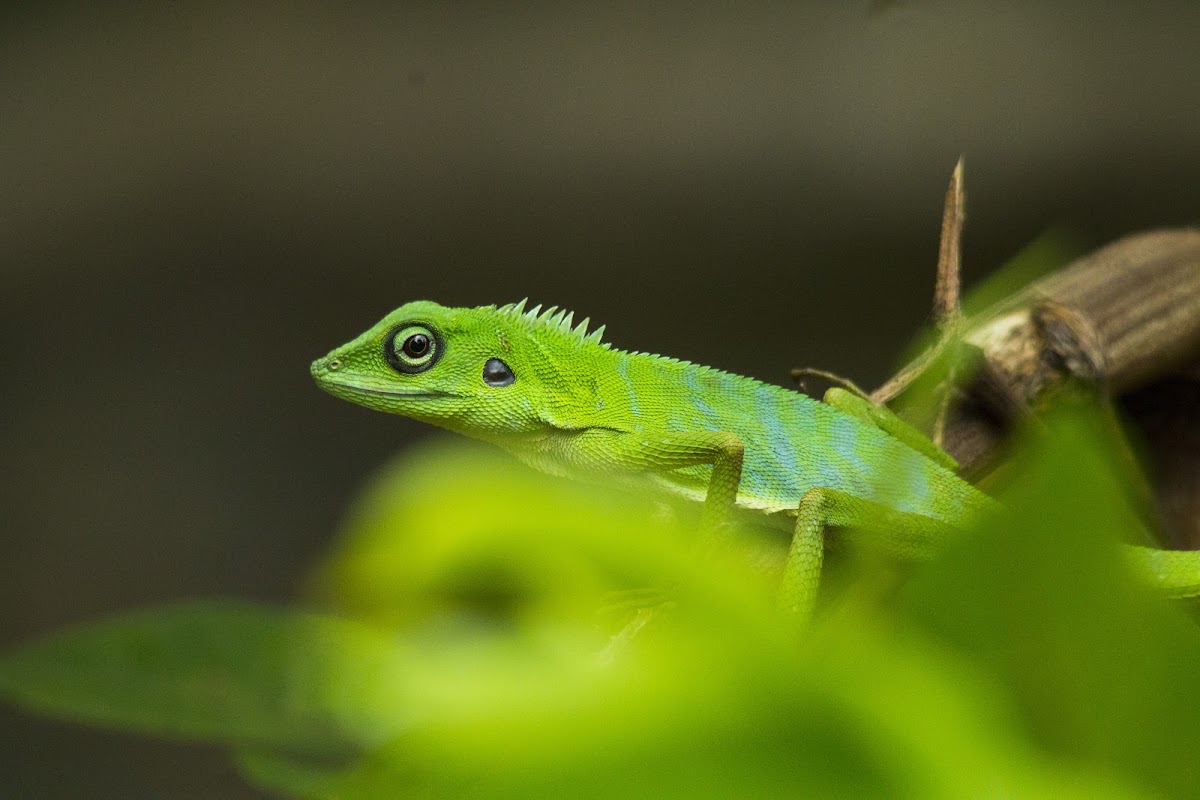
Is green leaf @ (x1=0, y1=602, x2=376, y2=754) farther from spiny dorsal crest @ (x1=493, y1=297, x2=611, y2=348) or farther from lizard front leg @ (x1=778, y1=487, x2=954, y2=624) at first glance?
spiny dorsal crest @ (x1=493, y1=297, x2=611, y2=348)

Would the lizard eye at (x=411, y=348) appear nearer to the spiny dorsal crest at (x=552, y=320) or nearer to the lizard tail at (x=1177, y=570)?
the spiny dorsal crest at (x=552, y=320)

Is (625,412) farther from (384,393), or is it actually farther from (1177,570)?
(1177,570)

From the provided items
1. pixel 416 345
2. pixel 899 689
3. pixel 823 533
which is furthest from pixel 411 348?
pixel 899 689

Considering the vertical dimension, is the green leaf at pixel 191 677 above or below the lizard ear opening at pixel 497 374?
below

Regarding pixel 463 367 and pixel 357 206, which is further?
pixel 357 206

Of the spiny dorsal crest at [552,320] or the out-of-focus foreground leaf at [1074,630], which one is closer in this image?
the out-of-focus foreground leaf at [1074,630]

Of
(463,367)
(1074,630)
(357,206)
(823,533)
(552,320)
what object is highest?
(357,206)

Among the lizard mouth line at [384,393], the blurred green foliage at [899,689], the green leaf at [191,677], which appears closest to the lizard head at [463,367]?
the lizard mouth line at [384,393]

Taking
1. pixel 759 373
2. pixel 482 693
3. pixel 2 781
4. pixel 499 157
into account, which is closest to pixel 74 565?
pixel 2 781

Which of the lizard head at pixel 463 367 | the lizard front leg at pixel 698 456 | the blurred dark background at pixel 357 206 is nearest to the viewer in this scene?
the lizard front leg at pixel 698 456
